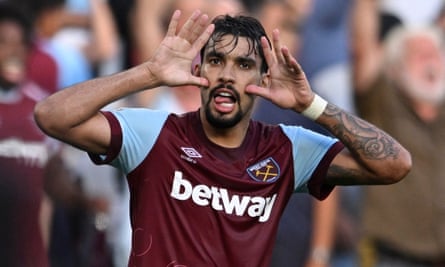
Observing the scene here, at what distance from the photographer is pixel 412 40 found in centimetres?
1099

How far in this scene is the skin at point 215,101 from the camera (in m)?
6.01

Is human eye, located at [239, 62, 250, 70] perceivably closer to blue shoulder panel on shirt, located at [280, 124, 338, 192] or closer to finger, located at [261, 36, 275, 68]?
finger, located at [261, 36, 275, 68]

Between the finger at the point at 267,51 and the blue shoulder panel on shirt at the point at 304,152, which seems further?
the blue shoulder panel on shirt at the point at 304,152

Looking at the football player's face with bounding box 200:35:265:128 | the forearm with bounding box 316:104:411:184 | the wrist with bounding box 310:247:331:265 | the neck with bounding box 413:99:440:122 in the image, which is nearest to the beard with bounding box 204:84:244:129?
the football player's face with bounding box 200:35:265:128

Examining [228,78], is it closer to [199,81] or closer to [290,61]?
[199,81]

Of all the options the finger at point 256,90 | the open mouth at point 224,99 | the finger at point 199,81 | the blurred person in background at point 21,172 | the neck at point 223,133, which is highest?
the finger at point 199,81

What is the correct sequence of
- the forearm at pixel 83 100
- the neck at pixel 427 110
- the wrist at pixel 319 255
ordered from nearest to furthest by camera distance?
1. the forearm at pixel 83 100
2. the wrist at pixel 319 255
3. the neck at pixel 427 110

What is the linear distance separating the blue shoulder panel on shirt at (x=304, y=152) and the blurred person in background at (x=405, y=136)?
13.6 feet

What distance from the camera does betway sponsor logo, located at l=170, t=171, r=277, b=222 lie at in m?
6.14

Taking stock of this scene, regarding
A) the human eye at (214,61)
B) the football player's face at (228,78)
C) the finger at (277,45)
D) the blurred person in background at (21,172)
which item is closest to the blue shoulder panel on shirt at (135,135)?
the football player's face at (228,78)

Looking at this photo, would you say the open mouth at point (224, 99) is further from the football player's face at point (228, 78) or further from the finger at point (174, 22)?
the finger at point (174, 22)

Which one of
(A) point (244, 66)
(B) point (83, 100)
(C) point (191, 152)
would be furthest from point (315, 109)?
(B) point (83, 100)

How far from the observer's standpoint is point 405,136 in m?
10.6

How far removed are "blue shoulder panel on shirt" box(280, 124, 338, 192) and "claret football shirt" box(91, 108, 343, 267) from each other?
0.8 inches
